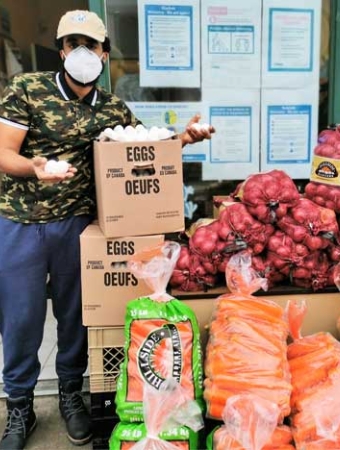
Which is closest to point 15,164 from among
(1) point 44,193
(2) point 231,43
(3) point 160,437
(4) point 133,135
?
(1) point 44,193

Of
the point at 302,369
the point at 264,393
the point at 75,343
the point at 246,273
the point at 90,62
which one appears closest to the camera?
the point at 264,393

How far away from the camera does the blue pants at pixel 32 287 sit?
92.4 inches

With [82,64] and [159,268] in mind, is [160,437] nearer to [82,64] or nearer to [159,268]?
[159,268]

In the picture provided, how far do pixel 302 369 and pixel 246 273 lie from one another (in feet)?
1.38

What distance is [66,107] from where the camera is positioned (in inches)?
92.1

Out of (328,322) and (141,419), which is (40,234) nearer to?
(141,419)

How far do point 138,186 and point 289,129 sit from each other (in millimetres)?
1812

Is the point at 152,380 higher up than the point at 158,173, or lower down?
lower down

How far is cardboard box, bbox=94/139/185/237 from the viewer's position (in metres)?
2.18

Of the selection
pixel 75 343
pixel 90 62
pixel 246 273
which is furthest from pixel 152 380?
pixel 90 62

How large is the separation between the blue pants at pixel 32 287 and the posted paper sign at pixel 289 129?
5.47 ft

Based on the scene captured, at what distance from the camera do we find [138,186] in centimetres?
221

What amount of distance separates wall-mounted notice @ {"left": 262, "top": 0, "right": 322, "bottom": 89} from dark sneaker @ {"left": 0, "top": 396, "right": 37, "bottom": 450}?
2507 mm

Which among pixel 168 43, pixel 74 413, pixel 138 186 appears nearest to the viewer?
pixel 138 186
